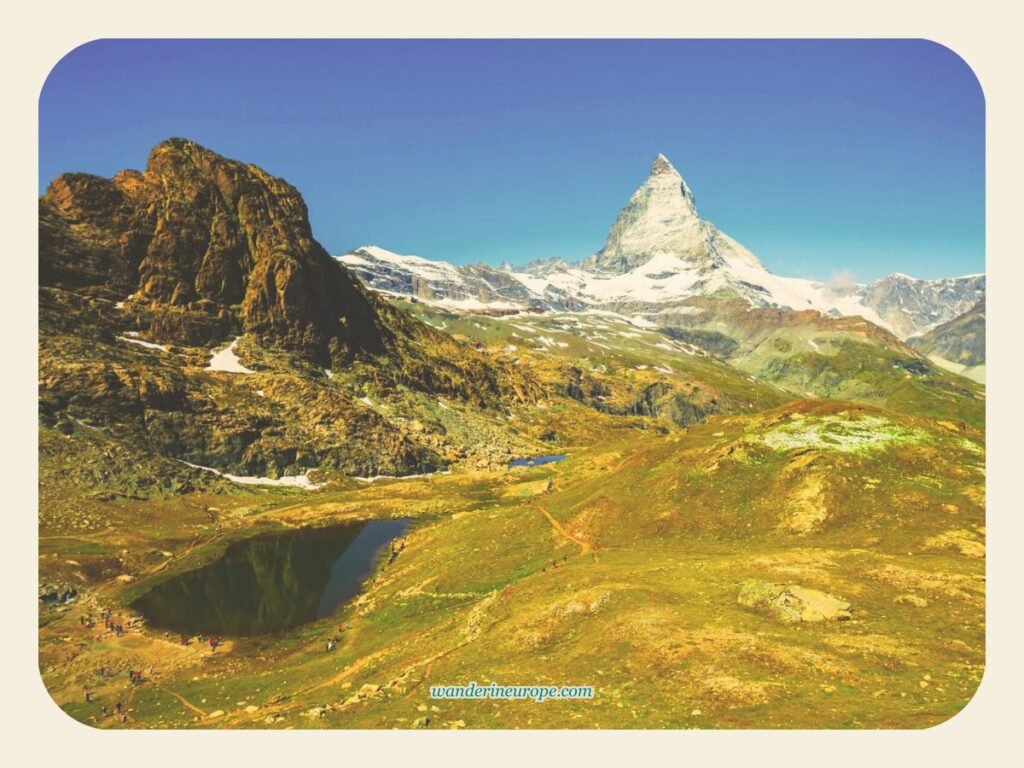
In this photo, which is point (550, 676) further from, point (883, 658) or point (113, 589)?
point (113, 589)

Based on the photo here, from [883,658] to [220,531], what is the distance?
77104mm

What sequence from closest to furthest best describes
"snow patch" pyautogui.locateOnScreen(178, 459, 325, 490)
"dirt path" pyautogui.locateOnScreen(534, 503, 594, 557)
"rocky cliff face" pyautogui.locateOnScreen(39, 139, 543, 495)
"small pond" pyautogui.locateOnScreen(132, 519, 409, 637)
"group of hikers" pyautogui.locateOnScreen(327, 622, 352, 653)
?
1. "group of hikers" pyautogui.locateOnScreen(327, 622, 352, 653)
2. "dirt path" pyautogui.locateOnScreen(534, 503, 594, 557)
3. "small pond" pyautogui.locateOnScreen(132, 519, 409, 637)
4. "rocky cliff face" pyautogui.locateOnScreen(39, 139, 543, 495)
5. "snow patch" pyautogui.locateOnScreen(178, 459, 325, 490)

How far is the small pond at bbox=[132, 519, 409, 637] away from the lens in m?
52.3

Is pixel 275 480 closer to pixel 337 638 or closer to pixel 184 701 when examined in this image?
pixel 337 638

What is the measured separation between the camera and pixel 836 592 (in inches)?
1244

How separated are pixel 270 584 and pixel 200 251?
113 meters

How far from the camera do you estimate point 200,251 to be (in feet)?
481

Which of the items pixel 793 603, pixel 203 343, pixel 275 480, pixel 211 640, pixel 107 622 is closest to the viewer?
pixel 793 603

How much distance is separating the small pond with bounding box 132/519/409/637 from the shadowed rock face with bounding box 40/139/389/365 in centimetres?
8516

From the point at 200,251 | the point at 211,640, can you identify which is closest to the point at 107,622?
the point at 211,640

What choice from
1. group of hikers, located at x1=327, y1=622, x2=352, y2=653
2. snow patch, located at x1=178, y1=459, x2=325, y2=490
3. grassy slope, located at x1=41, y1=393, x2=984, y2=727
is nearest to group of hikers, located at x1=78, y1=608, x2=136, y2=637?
grassy slope, located at x1=41, y1=393, x2=984, y2=727

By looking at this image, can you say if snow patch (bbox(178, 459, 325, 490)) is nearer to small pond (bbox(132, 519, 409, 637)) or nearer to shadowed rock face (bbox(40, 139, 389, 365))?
small pond (bbox(132, 519, 409, 637))

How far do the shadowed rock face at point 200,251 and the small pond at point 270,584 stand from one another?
85.2 m

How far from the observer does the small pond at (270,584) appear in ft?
172
